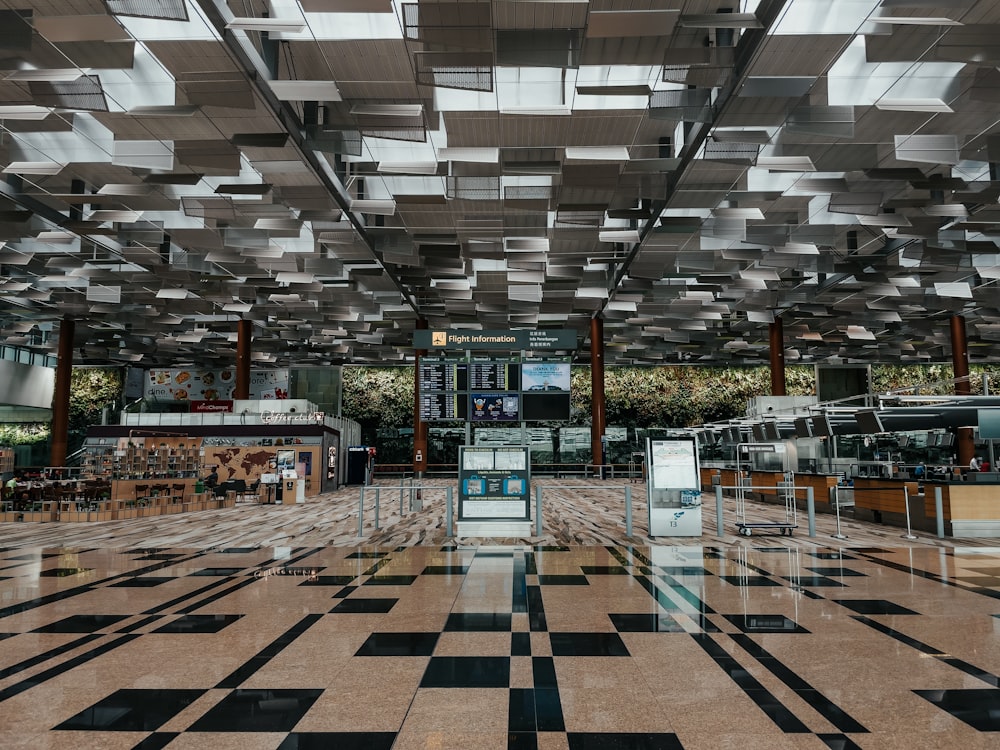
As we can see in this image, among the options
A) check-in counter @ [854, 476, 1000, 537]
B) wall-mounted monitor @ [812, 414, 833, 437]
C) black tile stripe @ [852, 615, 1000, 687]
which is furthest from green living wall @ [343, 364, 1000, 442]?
black tile stripe @ [852, 615, 1000, 687]

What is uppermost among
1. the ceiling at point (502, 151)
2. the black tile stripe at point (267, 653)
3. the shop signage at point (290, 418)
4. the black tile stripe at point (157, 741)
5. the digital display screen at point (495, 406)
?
the ceiling at point (502, 151)

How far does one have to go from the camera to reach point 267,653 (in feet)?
12.3

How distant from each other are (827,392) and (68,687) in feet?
113

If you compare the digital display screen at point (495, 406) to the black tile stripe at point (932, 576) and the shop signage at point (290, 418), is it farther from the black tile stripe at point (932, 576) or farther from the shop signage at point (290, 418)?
the shop signage at point (290, 418)

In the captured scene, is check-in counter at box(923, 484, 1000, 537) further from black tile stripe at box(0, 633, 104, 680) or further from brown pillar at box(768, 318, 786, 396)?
brown pillar at box(768, 318, 786, 396)

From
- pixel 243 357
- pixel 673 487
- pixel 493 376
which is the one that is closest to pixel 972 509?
pixel 673 487

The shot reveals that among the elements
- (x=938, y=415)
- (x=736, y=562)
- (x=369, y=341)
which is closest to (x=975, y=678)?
(x=736, y=562)

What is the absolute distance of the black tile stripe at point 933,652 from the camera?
128 inches

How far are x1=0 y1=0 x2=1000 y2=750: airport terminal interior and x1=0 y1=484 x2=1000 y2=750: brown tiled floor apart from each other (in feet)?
0.10

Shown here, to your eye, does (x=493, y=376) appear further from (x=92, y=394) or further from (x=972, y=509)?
(x=92, y=394)

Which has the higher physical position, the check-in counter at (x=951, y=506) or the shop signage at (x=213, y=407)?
the shop signage at (x=213, y=407)

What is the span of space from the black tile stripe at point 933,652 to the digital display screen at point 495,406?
8.01m

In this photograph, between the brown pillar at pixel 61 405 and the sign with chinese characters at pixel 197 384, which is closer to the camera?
the brown pillar at pixel 61 405

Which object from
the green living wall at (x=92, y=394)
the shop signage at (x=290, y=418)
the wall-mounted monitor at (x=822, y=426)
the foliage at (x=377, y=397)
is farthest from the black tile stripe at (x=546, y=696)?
the green living wall at (x=92, y=394)
